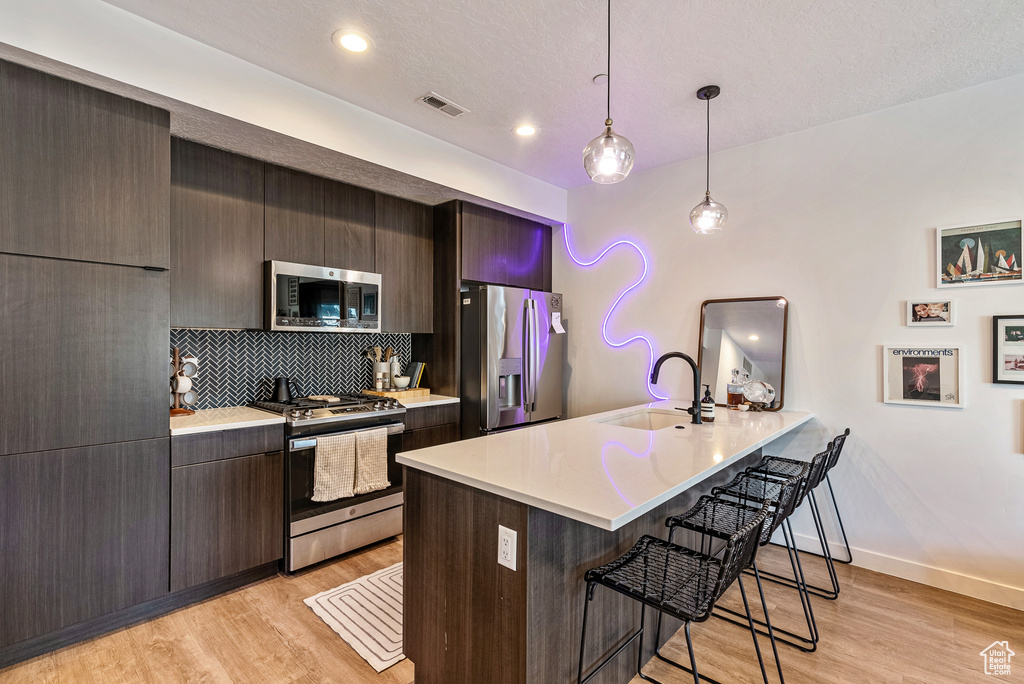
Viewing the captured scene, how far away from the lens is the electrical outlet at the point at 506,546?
1442 mm

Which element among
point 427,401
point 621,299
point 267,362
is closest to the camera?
point 267,362

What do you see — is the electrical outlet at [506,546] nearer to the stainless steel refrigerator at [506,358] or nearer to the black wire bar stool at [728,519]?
the black wire bar stool at [728,519]

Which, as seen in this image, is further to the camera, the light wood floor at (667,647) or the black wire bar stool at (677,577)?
the light wood floor at (667,647)

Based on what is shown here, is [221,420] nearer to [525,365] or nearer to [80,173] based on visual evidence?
[80,173]

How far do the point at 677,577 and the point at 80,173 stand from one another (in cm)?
286

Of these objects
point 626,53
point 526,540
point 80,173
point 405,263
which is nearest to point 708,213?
point 626,53

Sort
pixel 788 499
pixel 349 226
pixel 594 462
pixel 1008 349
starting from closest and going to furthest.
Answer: pixel 594 462
pixel 788 499
pixel 1008 349
pixel 349 226

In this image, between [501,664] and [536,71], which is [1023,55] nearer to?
[536,71]

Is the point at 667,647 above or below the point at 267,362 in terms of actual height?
below

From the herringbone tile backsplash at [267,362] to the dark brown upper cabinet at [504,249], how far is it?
3.24 feet

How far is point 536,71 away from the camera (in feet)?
7.93

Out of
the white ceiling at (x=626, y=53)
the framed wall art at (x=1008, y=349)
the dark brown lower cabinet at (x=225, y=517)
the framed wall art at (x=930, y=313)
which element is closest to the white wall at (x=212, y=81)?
the white ceiling at (x=626, y=53)

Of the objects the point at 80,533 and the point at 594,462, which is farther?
the point at 80,533

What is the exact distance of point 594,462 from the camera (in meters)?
1.74
